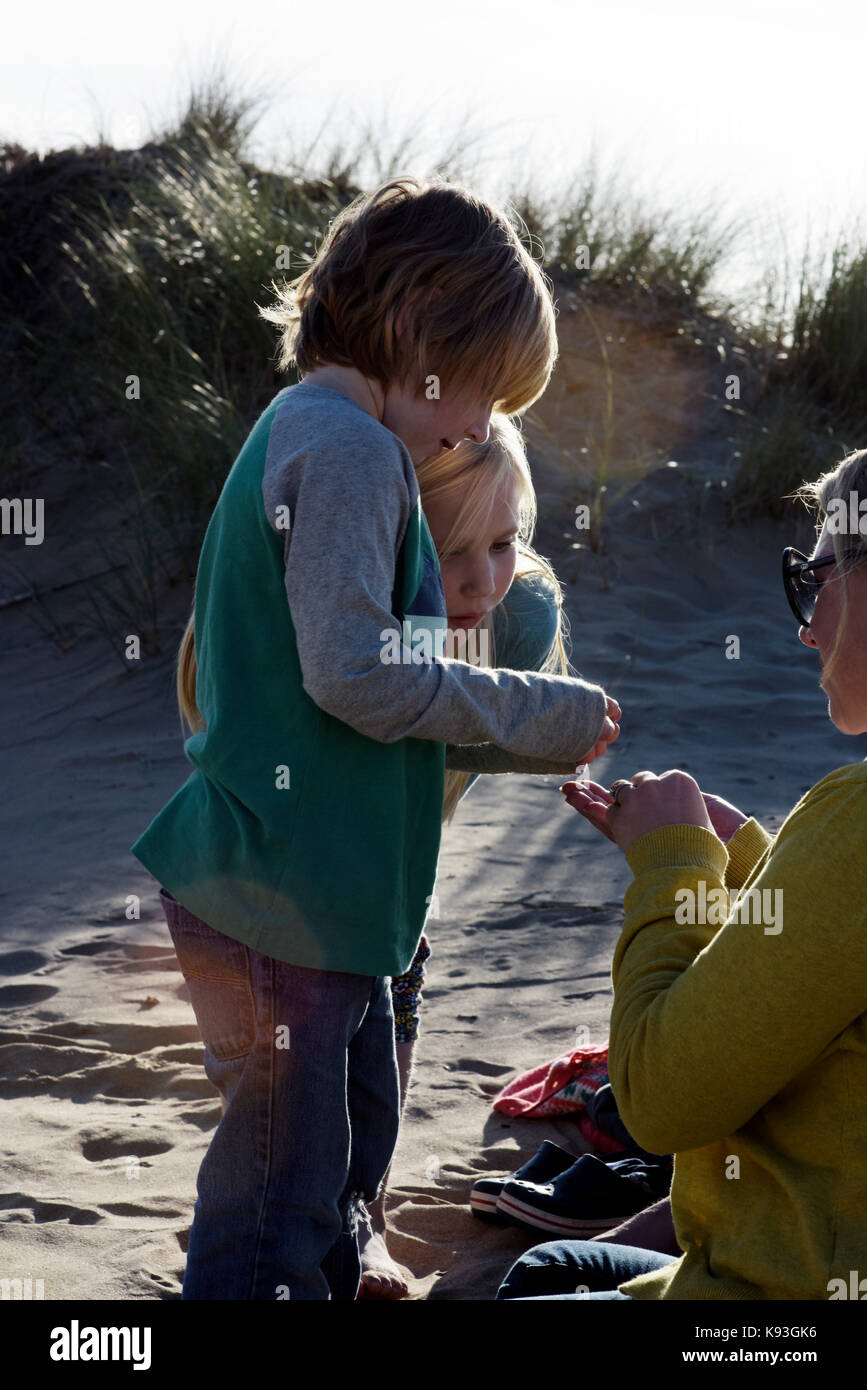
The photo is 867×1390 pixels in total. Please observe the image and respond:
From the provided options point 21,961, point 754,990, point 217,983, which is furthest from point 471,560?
point 21,961

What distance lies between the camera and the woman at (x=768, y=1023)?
1173 millimetres

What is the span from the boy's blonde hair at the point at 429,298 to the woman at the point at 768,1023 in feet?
2.07

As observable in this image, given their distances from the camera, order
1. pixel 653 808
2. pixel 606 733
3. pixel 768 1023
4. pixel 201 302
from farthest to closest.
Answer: pixel 201 302
pixel 606 733
pixel 653 808
pixel 768 1023

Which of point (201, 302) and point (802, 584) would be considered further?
point (201, 302)

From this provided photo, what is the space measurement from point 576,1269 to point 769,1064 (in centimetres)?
62

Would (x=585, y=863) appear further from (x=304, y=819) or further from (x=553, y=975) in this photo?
(x=304, y=819)

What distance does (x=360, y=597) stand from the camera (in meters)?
1.66

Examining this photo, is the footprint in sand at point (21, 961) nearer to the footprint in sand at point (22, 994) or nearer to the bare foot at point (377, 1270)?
the footprint in sand at point (22, 994)

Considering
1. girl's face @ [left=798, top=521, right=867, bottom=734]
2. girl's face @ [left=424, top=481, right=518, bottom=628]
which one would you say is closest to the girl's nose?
girl's face @ [left=424, top=481, right=518, bottom=628]

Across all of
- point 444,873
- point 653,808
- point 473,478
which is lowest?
point 444,873

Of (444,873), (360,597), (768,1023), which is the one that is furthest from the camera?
(444,873)

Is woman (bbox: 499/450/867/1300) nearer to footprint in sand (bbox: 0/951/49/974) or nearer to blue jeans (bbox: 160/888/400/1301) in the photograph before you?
blue jeans (bbox: 160/888/400/1301)

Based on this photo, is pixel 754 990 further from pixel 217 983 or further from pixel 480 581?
pixel 480 581

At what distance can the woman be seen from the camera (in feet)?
3.85
